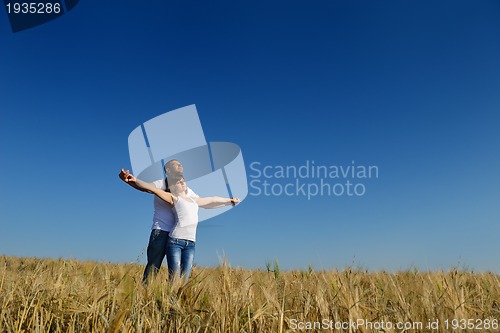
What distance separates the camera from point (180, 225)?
5.36 m

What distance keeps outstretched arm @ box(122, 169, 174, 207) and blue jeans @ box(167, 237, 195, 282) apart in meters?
0.52

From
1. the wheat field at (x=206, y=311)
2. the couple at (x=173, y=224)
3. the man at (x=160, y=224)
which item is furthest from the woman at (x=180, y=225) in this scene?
the wheat field at (x=206, y=311)

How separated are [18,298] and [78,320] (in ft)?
2.52

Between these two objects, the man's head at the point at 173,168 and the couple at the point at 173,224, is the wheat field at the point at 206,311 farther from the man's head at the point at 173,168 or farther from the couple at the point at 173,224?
the man's head at the point at 173,168

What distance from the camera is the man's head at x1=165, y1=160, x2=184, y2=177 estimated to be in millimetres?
5516

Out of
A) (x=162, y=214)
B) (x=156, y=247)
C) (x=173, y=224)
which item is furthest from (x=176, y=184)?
(x=156, y=247)

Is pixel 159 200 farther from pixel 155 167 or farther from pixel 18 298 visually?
pixel 18 298

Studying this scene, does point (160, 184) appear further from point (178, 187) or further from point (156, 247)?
point (156, 247)

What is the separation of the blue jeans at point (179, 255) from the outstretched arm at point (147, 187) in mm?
519

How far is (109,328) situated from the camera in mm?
2627

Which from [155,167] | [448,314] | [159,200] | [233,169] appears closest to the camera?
[448,314]

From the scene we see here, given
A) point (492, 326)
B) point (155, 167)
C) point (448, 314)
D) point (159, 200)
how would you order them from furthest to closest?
point (155, 167) → point (159, 200) → point (448, 314) → point (492, 326)

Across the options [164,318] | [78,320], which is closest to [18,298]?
[78,320]

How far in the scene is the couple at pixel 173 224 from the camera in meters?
5.32
